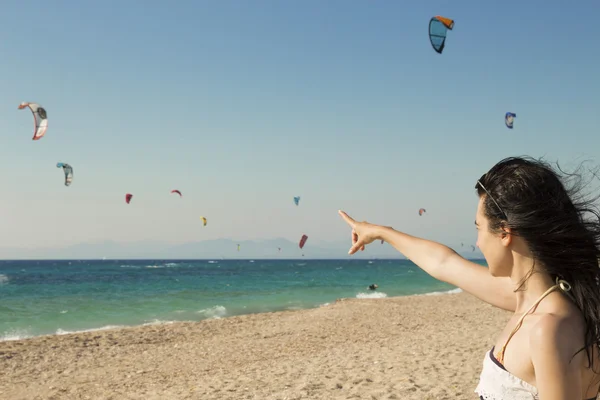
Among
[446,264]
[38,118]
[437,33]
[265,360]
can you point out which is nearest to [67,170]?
[38,118]

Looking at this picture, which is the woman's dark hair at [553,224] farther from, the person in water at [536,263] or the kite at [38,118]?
the kite at [38,118]

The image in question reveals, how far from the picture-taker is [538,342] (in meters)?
1.15

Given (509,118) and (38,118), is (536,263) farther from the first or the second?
(509,118)

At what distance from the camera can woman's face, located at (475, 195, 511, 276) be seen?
138 centimetres

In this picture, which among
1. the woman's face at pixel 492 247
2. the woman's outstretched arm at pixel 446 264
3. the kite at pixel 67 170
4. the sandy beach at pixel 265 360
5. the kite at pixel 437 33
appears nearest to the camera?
the woman's face at pixel 492 247

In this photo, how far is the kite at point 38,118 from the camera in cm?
1434

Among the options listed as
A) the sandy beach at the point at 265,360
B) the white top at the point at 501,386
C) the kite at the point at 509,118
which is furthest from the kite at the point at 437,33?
the kite at the point at 509,118

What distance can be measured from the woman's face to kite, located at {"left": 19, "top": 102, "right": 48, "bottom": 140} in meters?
14.7

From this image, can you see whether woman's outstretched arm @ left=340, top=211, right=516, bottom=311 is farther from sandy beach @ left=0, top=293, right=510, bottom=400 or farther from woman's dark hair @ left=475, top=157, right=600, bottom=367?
sandy beach @ left=0, top=293, right=510, bottom=400

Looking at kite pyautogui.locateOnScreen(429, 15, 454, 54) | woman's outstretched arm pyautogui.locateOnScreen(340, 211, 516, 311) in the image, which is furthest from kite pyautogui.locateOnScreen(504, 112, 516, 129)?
woman's outstretched arm pyautogui.locateOnScreen(340, 211, 516, 311)

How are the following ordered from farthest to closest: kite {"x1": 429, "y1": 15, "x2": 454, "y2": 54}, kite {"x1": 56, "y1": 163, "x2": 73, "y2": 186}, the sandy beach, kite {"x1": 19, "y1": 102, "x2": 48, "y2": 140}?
1. kite {"x1": 56, "y1": 163, "x2": 73, "y2": 186}
2. kite {"x1": 19, "y1": 102, "x2": 48, "y2": 140}
3. kite {"x1": 429, "y1": 15, "x2": 454, "y2": 54}
4. the sandy beach

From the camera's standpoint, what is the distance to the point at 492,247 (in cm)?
Answer: 139

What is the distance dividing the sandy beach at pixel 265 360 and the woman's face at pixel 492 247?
5.68m

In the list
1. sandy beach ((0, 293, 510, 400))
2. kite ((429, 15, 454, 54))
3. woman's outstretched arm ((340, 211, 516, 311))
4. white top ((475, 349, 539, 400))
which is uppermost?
kite ((429, 15, 454, 54))
